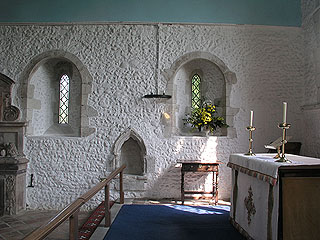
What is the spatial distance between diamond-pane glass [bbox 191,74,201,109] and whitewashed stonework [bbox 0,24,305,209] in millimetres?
886

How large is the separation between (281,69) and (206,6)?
6.78 ft

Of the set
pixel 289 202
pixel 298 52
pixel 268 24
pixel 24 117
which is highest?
pixel 268 24

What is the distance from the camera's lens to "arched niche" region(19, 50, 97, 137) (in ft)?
20.3

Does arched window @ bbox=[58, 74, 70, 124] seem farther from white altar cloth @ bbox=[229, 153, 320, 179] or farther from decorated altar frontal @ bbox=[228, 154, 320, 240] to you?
decorated altar frontal @ bbox=[228, 154, 320, 240]

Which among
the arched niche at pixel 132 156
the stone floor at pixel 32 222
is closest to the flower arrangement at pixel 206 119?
the arched niche at pixel 132 156

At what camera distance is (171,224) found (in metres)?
4.05

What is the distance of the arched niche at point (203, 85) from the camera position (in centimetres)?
614

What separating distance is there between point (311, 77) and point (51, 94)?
5709 mm

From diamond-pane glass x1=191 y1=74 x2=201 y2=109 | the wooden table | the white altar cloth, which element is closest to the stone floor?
the wooden table

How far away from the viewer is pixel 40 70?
6.59 m

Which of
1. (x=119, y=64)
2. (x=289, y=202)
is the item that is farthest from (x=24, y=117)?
(x=289, y=202)

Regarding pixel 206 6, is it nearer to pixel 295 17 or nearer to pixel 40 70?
pixel 295 17

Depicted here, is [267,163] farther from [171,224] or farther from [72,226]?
[72,226]

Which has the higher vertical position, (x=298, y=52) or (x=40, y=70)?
(x=298, y=52)
